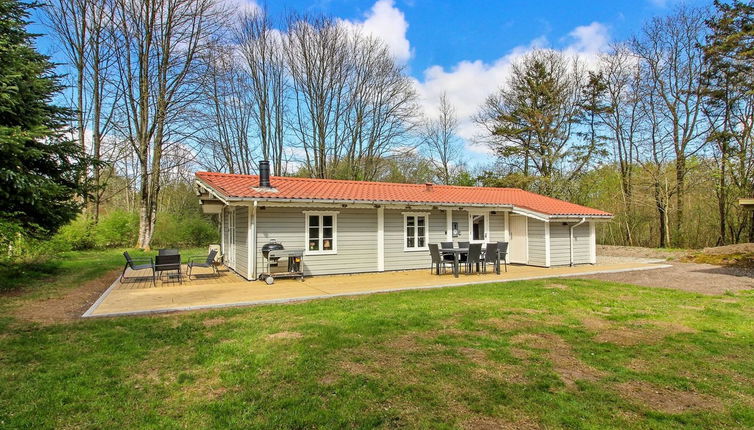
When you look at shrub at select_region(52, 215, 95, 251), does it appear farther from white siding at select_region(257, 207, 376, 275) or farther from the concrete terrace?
white siding at select_region(257, 207, 376, 275)

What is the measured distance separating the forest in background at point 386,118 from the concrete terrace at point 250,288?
447 inches

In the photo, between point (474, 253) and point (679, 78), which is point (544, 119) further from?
point (474, 253)

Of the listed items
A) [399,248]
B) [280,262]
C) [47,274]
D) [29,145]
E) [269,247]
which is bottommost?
[47,274]

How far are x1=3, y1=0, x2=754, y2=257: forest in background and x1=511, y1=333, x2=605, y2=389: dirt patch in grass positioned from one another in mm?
19401

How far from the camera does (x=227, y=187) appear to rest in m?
11.2

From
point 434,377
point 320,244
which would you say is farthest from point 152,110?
point 434,377

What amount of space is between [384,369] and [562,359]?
204cm

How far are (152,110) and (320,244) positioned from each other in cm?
1524

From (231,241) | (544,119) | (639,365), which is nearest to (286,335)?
(639,365)

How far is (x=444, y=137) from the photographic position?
31.5 m

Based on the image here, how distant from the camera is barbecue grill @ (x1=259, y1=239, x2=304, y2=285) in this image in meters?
10.7

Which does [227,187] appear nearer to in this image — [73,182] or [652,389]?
[73,182]

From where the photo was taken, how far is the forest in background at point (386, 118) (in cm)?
2028

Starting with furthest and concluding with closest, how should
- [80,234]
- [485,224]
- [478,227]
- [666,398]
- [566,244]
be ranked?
[80,234] < [478,227] < [485,224] < [566,244] < [666,398]
